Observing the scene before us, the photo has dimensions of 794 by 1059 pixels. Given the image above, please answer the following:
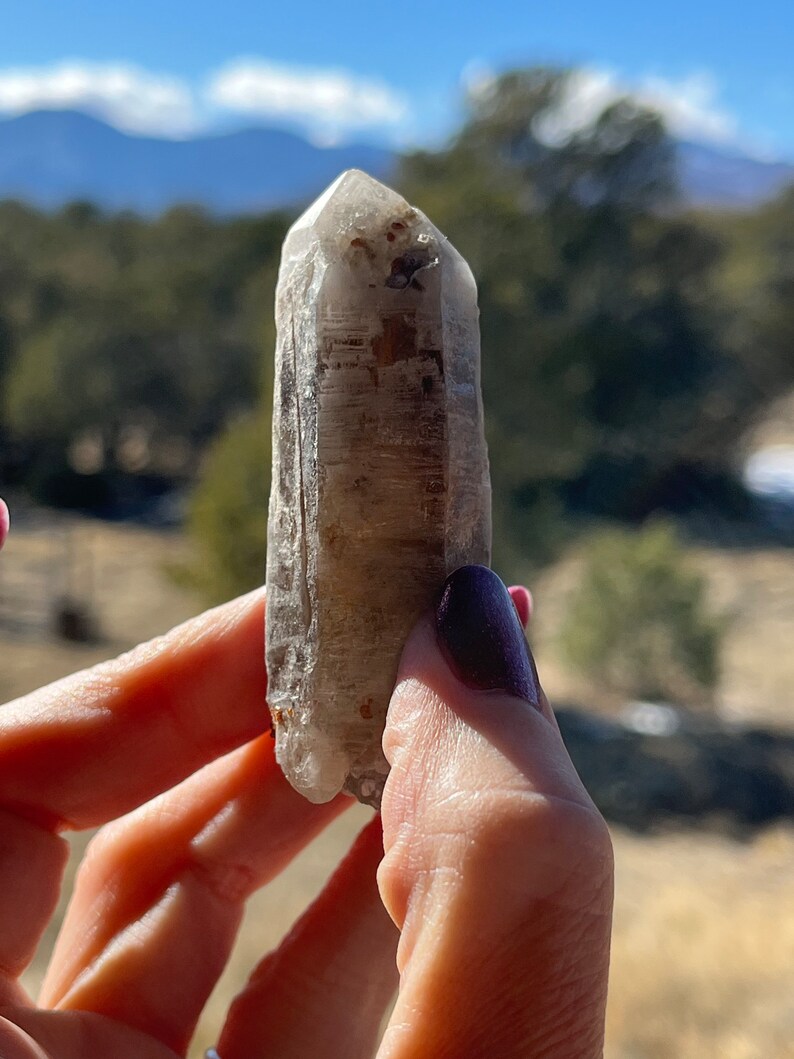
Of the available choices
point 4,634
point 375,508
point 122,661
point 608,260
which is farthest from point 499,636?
point 608,260

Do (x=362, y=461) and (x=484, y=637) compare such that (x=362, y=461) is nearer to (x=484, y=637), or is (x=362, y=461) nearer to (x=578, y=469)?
(x=484, y=637)

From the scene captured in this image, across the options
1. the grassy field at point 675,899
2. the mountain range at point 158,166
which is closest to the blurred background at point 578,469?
the grassy field at point 675,899

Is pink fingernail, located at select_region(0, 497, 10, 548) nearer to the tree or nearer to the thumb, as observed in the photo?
the thumb

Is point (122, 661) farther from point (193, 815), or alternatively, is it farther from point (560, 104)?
point (560, 104)

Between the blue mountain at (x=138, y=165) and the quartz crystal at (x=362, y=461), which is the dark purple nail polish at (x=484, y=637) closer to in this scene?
the quartz crystal at (x=362, y=461)

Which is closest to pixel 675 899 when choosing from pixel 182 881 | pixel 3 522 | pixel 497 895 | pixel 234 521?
pixel 182 881

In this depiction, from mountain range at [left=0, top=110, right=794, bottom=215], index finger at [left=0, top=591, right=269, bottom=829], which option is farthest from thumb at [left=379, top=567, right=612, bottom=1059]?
mountain range at [left=0, top=110, right=794, bottom=215]
